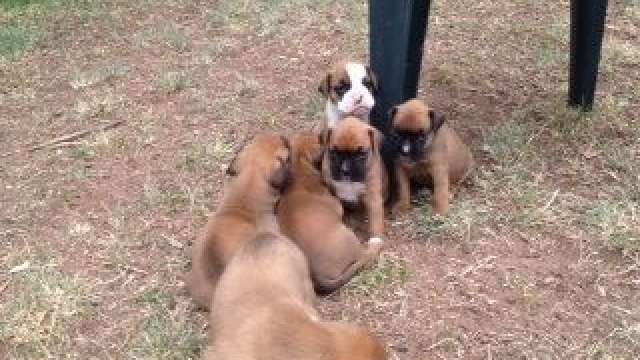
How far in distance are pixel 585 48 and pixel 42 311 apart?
11.2 feet

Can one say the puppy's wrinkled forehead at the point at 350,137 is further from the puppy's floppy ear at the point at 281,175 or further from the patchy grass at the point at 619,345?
the patchy grass at the point at 619,345

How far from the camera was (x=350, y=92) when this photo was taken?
4.85 m

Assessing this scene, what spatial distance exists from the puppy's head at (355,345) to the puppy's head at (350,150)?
1275 mm

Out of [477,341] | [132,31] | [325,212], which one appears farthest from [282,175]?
[132,31]

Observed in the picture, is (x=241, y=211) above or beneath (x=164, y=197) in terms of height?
above

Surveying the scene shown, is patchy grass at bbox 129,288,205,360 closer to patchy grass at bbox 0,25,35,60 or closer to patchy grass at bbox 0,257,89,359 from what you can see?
patchy grass at bbox 0,257,89,359

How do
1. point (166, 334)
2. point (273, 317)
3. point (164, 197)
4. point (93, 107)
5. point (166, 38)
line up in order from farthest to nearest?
point (166, 38) → point (93, 107) → point (164, 197) → point (166, 334) → point (273, 317)

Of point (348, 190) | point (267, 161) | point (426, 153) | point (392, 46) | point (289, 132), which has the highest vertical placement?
point (392, 46)

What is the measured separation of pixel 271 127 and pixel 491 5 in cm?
251

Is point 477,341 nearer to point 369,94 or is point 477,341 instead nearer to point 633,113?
point 369,94

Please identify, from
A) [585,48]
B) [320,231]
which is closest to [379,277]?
[320,231]

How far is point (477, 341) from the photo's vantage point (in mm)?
3926

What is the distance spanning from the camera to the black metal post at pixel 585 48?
17.3 ft

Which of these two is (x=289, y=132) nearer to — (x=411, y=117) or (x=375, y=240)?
(x=411, y=117)
